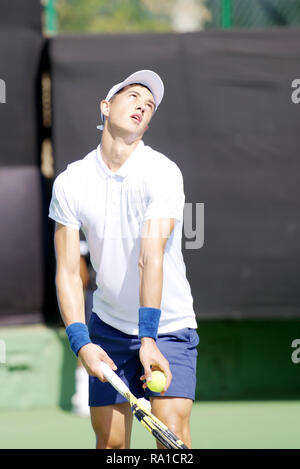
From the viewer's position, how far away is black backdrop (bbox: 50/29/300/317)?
637cm

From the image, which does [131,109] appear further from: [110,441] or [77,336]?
[110,441]

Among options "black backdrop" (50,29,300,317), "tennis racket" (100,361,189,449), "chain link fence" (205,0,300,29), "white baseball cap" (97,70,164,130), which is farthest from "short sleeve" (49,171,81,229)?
"chain link fence" (205,0,300,29)

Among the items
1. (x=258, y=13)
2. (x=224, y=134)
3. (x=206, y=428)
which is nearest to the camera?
A: (x=206, y=428)

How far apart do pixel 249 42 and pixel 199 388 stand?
2834mm

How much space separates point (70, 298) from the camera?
364 centimetres

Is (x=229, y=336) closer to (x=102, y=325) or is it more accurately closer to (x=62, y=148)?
(x=62, y=148)

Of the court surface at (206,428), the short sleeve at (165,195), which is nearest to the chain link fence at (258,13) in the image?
the court surface at (206,428)

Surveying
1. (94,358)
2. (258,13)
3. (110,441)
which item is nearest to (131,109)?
(94,358)

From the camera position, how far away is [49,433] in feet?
20.1

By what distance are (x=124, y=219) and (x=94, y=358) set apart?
59 cm

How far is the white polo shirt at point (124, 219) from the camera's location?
142 inches
